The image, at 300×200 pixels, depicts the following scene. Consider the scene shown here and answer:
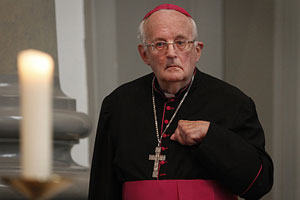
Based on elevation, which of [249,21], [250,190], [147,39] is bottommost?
[250,190]

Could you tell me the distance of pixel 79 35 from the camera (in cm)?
392

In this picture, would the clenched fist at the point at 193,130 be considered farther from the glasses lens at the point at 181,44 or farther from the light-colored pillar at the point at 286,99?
the light-colored pillar at the point at 286,99

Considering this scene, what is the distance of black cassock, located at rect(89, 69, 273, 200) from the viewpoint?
2.31 meters

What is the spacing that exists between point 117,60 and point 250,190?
3568mm

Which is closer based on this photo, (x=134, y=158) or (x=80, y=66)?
(x=134, y=158)

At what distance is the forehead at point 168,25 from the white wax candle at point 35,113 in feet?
6.45

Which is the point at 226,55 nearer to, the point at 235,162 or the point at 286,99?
the point at 286,99

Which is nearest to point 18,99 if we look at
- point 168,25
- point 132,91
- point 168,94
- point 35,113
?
point 132,91

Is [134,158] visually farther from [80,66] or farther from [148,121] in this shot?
[80,66]

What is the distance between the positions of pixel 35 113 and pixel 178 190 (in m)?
1.88

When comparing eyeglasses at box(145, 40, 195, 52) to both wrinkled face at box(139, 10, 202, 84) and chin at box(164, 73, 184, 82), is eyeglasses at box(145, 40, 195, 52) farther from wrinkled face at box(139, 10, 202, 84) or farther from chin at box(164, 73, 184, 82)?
chin at box(164, 73, 184, 82)

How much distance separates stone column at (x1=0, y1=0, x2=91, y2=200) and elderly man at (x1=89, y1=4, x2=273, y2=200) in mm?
258

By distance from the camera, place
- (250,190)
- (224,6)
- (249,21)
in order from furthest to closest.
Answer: (224,6), (249,21), (250,190)

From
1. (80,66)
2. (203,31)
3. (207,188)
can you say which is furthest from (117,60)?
(207,188)
